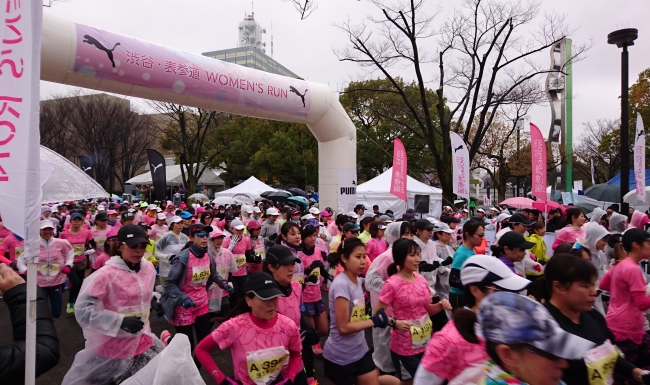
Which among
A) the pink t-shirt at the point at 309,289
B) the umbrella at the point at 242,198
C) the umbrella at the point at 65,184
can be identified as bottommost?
the pink t-shirt at the point at 309,289

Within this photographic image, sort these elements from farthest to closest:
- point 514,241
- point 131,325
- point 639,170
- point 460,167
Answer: point 460,167
point 639,170
point 514,241
point 131,325

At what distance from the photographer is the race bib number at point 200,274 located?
491cm

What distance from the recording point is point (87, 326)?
339 cm

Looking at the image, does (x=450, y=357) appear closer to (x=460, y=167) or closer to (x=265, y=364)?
(x=265, y=364)

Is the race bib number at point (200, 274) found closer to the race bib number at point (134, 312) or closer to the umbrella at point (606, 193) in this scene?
the race bib number at point (134, 312)

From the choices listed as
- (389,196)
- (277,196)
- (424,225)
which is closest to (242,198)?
(277,196)

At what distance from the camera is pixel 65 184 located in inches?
351

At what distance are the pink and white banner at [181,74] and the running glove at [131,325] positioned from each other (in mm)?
7785

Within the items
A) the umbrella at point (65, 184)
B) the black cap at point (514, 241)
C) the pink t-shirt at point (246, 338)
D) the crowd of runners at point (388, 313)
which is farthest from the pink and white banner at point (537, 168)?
the umbrella at point (65, 184)

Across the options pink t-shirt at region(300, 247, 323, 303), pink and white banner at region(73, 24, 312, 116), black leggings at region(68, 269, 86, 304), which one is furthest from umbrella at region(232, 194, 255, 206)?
pink t-shirt at region(300, 247, 323, 303)

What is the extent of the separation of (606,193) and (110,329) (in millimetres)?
21887

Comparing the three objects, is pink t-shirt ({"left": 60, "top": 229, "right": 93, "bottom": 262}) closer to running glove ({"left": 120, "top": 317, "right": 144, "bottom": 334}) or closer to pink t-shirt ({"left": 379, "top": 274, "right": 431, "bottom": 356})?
running glove ({"left": 120, "top": 317, "right": 144, "bottom": 334})

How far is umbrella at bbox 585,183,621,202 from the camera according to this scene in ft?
64.5

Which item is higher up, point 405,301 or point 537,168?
point 537,168
